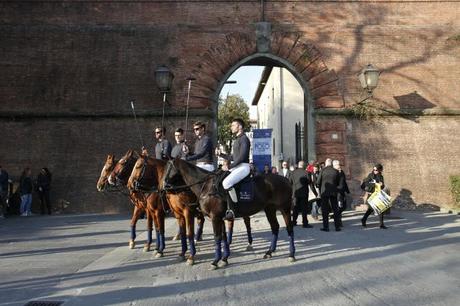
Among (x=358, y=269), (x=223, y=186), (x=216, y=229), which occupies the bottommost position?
(x=358, y=269)

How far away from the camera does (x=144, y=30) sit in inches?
712

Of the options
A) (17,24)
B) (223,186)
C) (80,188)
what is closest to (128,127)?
(80,188)

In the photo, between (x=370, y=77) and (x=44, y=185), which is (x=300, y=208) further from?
(x=44, y=185)

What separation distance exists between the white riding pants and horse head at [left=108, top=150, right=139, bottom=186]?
2011 millimetres

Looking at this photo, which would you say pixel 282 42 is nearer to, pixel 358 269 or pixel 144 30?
pixel 144 30

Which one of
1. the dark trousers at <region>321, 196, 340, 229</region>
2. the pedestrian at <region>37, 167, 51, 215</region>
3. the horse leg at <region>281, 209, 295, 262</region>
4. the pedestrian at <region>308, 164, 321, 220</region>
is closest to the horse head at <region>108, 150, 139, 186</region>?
the horse leg at <region>281, 209, 295, 262</region>

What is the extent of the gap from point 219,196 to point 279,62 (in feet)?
36.6

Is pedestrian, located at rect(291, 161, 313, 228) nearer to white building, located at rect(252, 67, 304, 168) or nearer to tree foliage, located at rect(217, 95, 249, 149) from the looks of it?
white building, located at rect(252, 67, 304, 168)

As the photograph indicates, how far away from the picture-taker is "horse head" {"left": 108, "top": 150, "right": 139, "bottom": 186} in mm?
9289

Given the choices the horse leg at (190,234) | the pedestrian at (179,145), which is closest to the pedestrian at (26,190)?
the pedestrian at (179,145)

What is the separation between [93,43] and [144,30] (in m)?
1.89

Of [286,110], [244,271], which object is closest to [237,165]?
[244,271]

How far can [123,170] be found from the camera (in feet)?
30.5

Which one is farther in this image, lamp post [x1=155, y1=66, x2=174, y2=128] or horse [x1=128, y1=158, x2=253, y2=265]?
lamp post [x1=155, y1=66, x2=174, y2=128]
